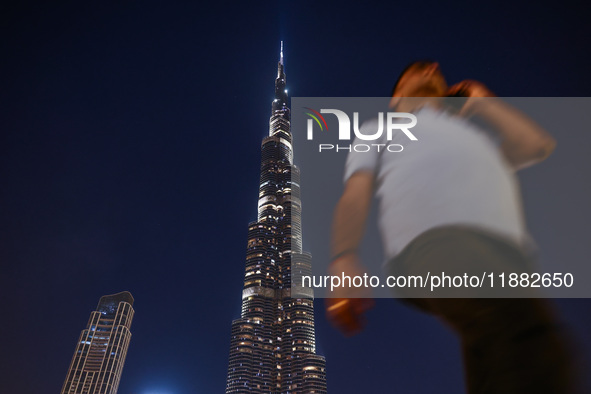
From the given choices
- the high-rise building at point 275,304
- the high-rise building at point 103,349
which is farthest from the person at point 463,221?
the high-rise building at point 103,349

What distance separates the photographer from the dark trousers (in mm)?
2631

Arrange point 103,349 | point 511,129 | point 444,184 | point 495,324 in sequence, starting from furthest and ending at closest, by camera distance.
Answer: point 103,349, point 511,129, point 444,184, point 495,324

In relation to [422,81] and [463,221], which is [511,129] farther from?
[463,221]

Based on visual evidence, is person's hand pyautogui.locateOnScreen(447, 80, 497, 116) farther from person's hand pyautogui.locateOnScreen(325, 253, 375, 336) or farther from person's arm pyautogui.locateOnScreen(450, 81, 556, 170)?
person's hand pyautogui.locateOnScreen(325, 253, 375, 336)

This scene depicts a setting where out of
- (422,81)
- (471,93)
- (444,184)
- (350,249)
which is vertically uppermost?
(422,81)

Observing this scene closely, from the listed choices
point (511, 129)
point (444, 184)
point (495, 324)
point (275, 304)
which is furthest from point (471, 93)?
point (275, 304)

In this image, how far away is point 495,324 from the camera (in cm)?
281

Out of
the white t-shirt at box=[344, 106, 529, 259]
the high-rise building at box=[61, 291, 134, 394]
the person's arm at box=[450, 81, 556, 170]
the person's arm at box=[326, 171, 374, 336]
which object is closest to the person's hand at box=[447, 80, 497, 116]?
the person's arm at box=[450, 81, 556, 170]

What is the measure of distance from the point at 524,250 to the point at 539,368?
78cm

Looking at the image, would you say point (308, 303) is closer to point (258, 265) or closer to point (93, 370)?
point (258, 265)

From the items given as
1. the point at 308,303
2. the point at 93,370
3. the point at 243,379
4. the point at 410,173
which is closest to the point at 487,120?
the point at 410,173

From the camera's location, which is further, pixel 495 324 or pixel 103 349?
pixel 103 349

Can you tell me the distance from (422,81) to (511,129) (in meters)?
0.86

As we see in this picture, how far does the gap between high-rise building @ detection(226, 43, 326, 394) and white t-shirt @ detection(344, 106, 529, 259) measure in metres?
77.8
